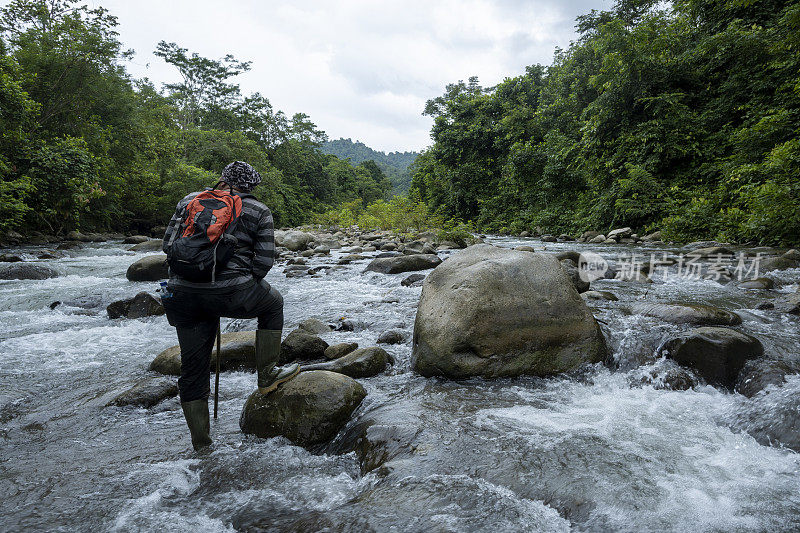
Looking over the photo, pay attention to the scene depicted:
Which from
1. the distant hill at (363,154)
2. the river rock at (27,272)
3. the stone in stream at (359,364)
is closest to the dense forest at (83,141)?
the river rock at (27,272)

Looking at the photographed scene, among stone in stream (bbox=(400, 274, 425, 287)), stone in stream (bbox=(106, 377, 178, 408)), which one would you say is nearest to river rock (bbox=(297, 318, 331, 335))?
stone in stream (bbox=(106, 377, 178, 408))

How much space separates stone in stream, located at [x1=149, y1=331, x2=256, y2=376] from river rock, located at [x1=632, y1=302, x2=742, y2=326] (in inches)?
200

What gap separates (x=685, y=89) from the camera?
1480 centimetres

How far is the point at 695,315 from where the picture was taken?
5055 mm

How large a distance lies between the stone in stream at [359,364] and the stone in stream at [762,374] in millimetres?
3336

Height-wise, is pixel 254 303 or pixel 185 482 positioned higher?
pixel 254 303

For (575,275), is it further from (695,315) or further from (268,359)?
(268,359)

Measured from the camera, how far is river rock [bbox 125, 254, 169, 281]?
32.9 feet

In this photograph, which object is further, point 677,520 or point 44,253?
point 44,253

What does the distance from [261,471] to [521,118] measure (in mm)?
25927

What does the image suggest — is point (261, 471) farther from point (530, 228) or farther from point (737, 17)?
point (530, 228)

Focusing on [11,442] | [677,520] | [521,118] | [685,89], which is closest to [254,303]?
[11,442]

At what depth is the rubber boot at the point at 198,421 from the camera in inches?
121

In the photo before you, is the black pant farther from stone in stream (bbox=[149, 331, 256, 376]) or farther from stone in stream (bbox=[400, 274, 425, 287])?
stone in stream (bbox=[400, 274, 425, 287])
